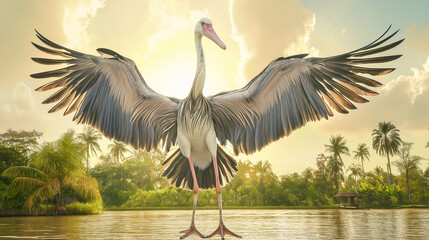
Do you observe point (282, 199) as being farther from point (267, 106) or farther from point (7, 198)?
→ point (267, 106)

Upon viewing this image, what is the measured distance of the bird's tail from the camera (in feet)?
19.4

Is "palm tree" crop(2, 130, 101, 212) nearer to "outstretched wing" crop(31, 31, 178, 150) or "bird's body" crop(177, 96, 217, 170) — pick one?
"outstretched wing" crop(31, 31, 178, 150)

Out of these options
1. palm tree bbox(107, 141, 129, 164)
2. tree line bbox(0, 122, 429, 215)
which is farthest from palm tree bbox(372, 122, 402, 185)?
palm tree bbox(107, 141, 129, 164)

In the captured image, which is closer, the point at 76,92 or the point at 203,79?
the point at 203,79

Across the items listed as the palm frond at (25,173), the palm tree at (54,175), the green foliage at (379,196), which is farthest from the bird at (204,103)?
the green foliage at (379,196)

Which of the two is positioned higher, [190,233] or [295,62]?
[295,62]

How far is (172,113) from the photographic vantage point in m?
5.91

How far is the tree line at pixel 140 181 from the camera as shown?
1752 centimetres

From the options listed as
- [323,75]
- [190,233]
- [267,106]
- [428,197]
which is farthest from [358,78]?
[428,197]

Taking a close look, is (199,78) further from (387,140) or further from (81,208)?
(387,140)

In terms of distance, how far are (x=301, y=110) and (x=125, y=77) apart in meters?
2.86

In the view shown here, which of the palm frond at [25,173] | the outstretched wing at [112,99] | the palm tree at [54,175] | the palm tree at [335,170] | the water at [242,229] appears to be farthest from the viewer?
the palm tree at [335,170]

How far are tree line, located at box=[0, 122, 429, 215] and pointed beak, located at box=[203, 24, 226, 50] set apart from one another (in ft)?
34.2

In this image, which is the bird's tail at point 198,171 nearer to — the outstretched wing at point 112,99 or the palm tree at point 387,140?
the outstretched wing at point 112,99
